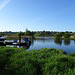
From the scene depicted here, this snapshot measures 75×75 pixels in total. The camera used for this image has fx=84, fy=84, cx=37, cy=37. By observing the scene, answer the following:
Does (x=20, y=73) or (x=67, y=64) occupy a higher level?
(x=67, y=64)

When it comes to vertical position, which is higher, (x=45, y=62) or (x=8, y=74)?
(x=45, y=62)

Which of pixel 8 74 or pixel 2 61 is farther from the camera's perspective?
pixel 2 61

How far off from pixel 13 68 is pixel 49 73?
8.21ft

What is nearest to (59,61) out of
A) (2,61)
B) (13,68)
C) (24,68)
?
(24,68)

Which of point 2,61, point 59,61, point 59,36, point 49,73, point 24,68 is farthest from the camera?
point 59,36

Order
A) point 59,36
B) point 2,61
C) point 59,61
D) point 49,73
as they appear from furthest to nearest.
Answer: point 59,36 < point 2,61 < point 59,61 < point 49,73

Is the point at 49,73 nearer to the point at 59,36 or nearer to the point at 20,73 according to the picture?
the point at 20,73

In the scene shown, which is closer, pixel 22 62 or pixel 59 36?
pixel 22 62

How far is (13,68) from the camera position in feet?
19.1

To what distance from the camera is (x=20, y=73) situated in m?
5.32

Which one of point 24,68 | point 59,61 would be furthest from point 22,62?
point 59,61

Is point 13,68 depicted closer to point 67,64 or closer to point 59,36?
point 67,64

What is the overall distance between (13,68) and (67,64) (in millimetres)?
3737

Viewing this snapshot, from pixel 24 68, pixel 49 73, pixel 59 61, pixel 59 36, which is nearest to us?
pixel 49 73
